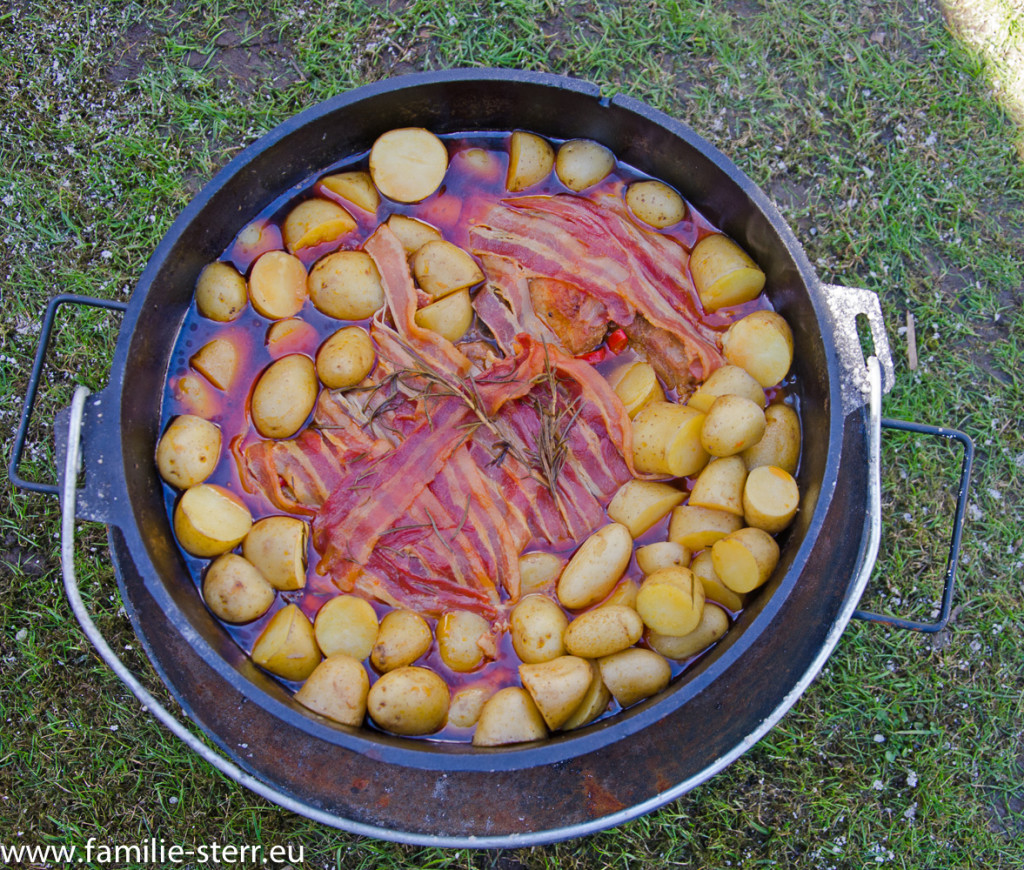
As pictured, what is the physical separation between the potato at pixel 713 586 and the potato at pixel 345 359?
131 centimetres

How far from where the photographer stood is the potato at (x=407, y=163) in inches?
110

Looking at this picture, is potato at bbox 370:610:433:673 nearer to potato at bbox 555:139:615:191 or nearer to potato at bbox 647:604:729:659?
potato at bbox 647:604:729:659

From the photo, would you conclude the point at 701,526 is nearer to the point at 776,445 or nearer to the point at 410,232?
the point at 776,445

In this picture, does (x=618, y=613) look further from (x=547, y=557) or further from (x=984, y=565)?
(x=984, y=565)

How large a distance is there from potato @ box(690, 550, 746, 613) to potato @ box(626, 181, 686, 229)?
125cm

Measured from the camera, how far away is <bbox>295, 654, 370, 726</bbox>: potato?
2398mm

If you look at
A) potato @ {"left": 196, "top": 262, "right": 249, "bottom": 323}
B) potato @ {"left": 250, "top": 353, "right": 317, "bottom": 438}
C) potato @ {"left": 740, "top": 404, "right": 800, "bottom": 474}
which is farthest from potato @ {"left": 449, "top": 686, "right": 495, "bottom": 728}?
potato @ {"left": 196, "top": 262, "right": 249, "bottom": 323}

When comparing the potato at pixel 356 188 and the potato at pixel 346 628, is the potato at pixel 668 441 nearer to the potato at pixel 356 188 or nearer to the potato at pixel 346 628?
the potato at pixel 346 628

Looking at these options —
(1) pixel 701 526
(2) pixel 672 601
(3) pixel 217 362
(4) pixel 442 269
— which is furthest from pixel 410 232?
(2) pixel 672 601

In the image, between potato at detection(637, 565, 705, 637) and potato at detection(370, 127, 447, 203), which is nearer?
potato at detection(637, 565, 705, 637)


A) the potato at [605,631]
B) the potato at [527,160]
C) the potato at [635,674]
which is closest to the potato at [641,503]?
the potato at [605,631]

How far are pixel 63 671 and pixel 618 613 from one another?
2421 millimetres

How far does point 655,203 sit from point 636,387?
0.72 metres

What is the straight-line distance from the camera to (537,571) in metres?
2.58
